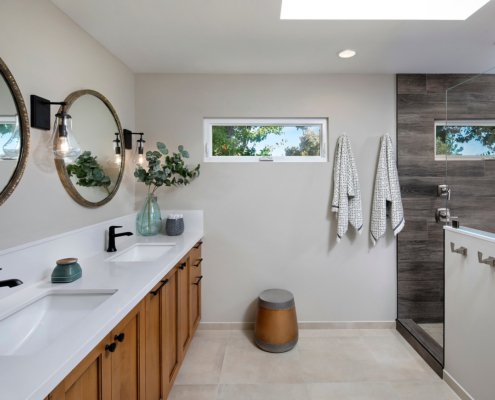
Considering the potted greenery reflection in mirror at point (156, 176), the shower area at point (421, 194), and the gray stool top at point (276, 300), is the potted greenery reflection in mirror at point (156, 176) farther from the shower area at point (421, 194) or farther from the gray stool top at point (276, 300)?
the shower area at point (421, 194)

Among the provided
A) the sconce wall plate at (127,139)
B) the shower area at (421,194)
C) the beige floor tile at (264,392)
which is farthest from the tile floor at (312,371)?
the sconce wall plate at (127,139)

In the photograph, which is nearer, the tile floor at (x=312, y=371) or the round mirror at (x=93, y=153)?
the round mirror at (x=93, y=153)

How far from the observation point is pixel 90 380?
2.89 ft

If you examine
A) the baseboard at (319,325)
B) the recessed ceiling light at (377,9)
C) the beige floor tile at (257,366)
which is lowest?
the beige floor tile at (257,366)

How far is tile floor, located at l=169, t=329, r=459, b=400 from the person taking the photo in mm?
1839

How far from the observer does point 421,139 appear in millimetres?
2561

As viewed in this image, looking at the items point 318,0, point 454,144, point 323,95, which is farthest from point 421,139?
point 318,0

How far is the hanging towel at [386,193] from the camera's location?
246cm

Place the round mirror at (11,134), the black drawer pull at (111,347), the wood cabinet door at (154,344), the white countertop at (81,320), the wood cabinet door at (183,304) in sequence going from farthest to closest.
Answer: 1. the wood cabinet door at (183,304)
2. the wood cabinet door at (154,344)
3. the round mirror at (11,134)
4. the black drawer pull at (111,347)
5. the white countertop at (81,320)

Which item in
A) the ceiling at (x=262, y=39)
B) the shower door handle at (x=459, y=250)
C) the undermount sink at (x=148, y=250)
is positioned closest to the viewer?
the ceiling at (x=262, y=39)

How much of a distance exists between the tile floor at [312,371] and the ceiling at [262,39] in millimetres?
2341

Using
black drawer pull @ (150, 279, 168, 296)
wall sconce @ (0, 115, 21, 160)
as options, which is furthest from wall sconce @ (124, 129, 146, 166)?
black drawer pull @ (150, 279, 168, 296)

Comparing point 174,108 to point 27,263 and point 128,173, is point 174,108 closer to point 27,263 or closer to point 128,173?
point 128,173

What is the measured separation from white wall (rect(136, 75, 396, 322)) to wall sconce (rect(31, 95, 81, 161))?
114 centimetres
